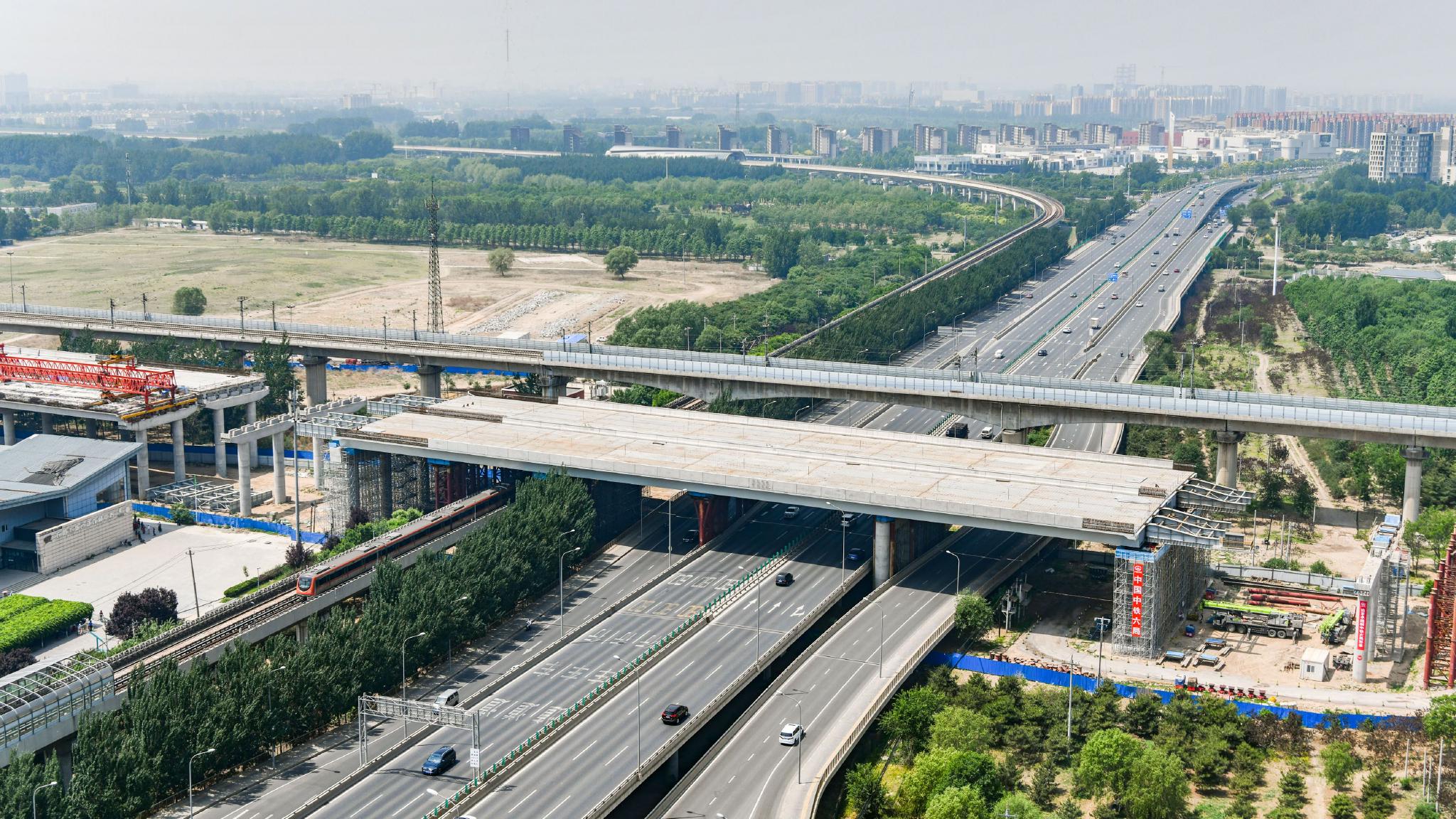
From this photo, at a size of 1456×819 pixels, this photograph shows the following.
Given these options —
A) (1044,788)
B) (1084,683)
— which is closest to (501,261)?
(1084,683)

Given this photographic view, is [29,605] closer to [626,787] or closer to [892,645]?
[626,787]

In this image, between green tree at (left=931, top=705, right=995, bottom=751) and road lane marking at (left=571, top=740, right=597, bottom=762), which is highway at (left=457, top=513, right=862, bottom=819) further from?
green tree at (left=931, top=705, right=995, bottom=751)

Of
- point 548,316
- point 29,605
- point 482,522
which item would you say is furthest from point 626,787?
point 548,316

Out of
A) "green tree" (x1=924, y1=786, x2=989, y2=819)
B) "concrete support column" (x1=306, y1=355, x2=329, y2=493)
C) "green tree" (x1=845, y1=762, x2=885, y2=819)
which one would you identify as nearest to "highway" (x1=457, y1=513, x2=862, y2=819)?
"green tree" (x1=845, y1=762, x2=885, y2=819)

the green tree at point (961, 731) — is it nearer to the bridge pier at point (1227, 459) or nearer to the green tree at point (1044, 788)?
the green tree at point (1044, 788)

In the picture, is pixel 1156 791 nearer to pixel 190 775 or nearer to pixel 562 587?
pixel 562 587
